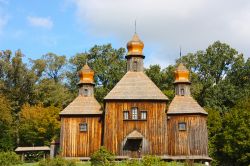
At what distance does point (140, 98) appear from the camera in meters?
42.3

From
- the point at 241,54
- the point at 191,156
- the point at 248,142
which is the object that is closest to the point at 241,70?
the point at 241,54

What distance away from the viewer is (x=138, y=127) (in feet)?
137

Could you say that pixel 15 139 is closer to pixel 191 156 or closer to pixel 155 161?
pixel 191 156

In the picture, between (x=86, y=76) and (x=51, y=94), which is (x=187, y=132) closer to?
(x=86, y=76)

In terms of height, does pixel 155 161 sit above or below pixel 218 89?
below

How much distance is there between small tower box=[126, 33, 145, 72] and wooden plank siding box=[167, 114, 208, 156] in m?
5.88

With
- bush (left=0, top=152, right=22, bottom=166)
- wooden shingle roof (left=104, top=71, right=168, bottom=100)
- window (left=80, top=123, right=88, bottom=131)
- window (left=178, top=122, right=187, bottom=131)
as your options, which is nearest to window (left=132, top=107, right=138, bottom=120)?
wooden shingle roof (left=104, top=71, right=168, bottom=100)

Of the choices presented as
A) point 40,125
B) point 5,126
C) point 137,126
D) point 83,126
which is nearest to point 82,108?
point 83,126

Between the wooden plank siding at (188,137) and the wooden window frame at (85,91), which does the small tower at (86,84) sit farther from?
the wooden plank siding at (188,137)

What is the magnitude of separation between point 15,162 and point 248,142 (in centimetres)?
2002

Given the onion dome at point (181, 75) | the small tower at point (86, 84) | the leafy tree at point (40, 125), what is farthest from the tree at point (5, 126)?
the onion dome at point (181, 75)

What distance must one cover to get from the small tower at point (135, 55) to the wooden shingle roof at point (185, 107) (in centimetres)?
464

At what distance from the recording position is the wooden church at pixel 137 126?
41.7 metres

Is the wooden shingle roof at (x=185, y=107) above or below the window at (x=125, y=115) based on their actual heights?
above
